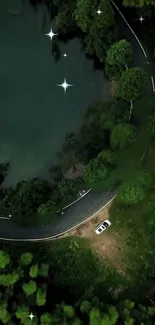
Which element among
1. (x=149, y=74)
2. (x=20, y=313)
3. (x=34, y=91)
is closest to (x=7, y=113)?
(x=34, y=91)

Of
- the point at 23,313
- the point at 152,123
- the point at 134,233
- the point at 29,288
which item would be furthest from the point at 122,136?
the point at 23,313

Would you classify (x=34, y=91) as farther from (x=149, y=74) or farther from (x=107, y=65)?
(x=149, y=74)

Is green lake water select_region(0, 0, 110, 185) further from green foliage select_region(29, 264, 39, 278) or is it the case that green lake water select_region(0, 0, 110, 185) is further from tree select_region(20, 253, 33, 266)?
green foliage select_region(29, 264, 39, 278)

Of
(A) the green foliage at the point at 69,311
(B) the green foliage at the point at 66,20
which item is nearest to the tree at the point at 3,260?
(A) the green foliage at the point at 69,311

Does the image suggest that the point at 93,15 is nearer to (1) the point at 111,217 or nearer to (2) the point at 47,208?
(2) the point at 47,208

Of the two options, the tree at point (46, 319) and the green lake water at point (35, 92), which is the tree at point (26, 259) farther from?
the green lake water at point (35, 92)

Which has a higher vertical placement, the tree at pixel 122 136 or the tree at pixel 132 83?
the tree at pixel 132 83
